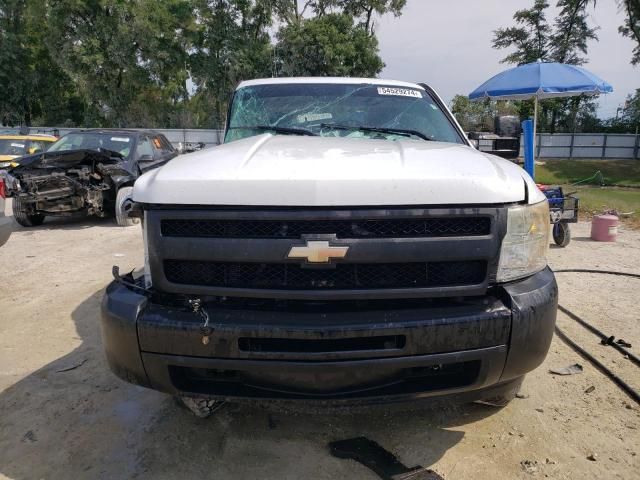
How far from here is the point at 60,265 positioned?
6.17 meters

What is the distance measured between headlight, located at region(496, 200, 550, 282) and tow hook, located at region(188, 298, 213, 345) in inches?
48.4

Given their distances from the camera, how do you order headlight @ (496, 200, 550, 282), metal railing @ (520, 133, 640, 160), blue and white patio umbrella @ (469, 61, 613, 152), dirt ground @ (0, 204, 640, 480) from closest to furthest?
headlight @ (496, 200, 550, 282), dirt ground @ (0, 204, 640, 480), blue and white patio umbrella @ (469, 61, 613, 152), metal railing @ (520, 133, 640, 160)

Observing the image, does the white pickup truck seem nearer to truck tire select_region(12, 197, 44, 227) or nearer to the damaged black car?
the damaged black car

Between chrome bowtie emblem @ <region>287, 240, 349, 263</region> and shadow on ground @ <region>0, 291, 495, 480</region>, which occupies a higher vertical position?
chrome bowtie emblem @ <region>287, 240, 349, 263</region>

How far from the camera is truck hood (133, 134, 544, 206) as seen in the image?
6.52ft

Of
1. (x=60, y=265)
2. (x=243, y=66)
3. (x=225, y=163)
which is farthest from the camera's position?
(x=243, y=66)

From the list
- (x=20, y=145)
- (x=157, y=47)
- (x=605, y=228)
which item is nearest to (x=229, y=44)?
(x=157, y=47)

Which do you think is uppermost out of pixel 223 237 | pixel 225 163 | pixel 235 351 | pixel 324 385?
pixel 225 163

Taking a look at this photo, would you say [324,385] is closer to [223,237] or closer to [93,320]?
[223,237]

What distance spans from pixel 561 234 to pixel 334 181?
5937 millimetres

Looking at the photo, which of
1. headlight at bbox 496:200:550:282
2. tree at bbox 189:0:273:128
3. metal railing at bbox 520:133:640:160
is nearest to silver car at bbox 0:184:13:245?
headlight at bbox 496:200:550:282

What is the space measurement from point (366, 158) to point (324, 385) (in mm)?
1026

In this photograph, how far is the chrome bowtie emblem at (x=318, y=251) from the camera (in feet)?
6.45

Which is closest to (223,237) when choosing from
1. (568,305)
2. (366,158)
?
(366,158)
